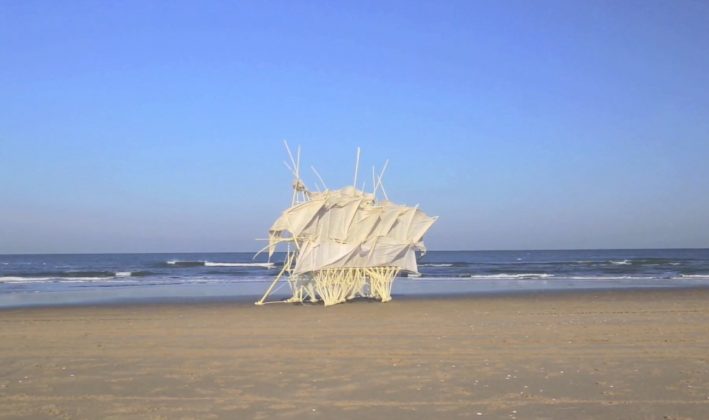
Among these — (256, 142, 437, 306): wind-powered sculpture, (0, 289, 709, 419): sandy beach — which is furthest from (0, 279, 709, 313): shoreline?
(0, 289, 709, 419): sandy beach

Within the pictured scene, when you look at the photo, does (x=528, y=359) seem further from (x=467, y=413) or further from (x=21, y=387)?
(x=21, y=387)

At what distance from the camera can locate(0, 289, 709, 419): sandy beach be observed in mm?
7203

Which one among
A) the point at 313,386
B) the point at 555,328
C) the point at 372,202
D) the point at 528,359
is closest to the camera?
the point at 313,386

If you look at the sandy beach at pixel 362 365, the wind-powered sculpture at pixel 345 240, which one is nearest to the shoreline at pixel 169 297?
the wind-powered sculpture at pixel 345 240

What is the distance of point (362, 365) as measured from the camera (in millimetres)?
9500

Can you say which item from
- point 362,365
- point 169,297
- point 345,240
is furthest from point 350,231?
point 362,365

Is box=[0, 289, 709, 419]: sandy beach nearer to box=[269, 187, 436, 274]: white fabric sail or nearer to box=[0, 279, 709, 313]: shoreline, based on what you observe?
box=[269, 187, 436, 274]: white fabric sail

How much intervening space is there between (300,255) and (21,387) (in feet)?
34.3

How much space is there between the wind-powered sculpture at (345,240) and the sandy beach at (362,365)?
7.80 feet

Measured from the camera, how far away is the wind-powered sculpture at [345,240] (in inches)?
724

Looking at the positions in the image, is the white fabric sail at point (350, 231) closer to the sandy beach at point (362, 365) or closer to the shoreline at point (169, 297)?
the shoreline at point (169, 297)

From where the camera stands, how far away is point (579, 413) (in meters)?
6.82

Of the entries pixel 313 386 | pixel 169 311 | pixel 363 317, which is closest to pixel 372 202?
pixel 363 317

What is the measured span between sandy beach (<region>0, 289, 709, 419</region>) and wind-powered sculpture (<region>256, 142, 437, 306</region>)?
7.80ft
